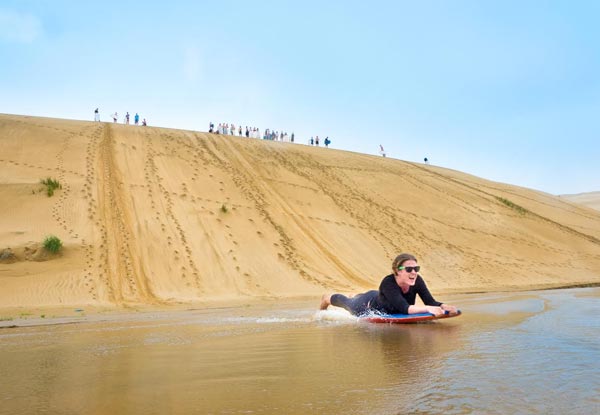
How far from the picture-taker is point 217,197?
22.9m

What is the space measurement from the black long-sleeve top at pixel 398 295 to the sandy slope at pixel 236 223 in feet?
27.2

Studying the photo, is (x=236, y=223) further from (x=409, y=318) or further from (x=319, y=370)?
(x=319, y=370)

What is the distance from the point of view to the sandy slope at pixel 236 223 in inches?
621

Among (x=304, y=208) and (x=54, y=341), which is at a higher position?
(x=304, y=208)

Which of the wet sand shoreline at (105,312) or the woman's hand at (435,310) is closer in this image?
the woman's hand at (435,310)

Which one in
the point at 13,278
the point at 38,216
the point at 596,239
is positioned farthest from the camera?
the point at 596,239

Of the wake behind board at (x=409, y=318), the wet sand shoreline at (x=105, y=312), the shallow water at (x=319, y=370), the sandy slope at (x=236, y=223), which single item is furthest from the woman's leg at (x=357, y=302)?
the sandy slope at (x=236, y=223)

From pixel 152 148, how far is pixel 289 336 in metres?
23.3

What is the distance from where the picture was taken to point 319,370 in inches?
156

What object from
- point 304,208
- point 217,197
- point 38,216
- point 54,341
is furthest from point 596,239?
point 54,341

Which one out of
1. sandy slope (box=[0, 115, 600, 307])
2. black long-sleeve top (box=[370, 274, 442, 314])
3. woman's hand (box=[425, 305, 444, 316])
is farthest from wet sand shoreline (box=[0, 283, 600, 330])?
woman's hand (box=[425, 305, 444, 316])

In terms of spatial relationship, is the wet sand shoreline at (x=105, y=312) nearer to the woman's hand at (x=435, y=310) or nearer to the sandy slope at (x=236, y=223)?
the sandy slope at (x=236, y=223)

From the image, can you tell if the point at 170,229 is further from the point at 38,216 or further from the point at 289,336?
the point at 289,336

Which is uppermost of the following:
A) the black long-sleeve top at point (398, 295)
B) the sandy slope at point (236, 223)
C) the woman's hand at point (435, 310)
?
the sandy slope at point (236, 223)
